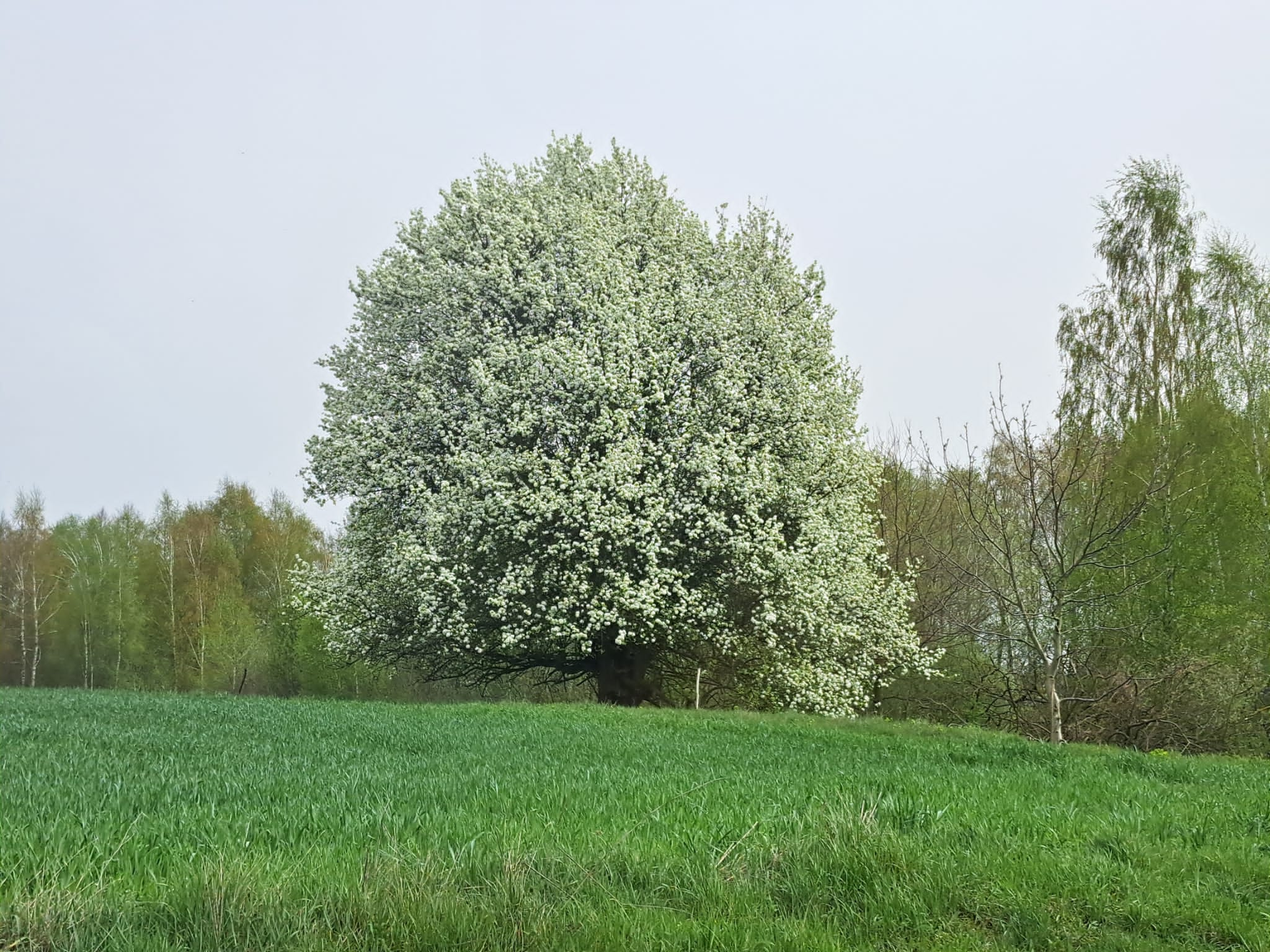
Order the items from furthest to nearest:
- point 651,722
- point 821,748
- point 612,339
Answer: point 612,339, point 651,722, point 821,748

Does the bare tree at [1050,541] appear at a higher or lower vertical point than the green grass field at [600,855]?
higher

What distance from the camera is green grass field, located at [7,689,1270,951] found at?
12.1 ft

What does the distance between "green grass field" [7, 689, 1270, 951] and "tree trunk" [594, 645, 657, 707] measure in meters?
13.3

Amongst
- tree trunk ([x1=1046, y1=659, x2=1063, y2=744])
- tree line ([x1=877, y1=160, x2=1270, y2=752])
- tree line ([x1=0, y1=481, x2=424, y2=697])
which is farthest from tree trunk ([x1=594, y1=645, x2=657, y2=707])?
tree line ([x1=0, y1=481, x2=424, y2=697])

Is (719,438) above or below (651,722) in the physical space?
above

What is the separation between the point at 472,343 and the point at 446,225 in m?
4.04

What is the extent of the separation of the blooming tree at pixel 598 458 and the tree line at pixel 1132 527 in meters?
3.42

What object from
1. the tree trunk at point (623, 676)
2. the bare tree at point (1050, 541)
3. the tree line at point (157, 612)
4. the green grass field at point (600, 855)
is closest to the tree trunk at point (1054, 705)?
the bare tree at point (1050, 541)

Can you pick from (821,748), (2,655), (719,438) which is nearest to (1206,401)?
(719,438)

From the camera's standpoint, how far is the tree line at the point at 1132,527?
19562 millimetres

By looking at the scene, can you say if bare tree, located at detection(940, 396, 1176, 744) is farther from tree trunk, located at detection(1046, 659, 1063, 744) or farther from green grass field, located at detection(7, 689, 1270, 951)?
green grass field, located at detection(7, 689, 1270, 951)

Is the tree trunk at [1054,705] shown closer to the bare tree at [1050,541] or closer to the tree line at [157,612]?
the bare tree at [1050,541]

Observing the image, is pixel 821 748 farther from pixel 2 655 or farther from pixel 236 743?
pixel 2 655

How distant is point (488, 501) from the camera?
1905 centimetres
